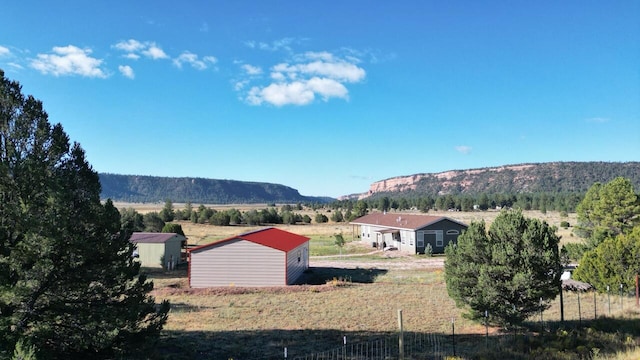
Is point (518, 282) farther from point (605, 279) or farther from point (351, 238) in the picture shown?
point (351, 238)

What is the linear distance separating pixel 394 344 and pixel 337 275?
17.7 meters

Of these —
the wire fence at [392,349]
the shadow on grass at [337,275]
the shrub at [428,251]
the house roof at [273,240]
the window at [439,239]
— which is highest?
the house roof at [273,240]

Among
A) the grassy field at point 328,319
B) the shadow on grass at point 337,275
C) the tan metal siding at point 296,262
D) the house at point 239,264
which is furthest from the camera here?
the shadow on grass at point 337,275

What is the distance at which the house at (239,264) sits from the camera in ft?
94.3

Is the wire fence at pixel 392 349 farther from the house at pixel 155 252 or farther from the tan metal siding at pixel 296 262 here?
the house at pixel 155 252

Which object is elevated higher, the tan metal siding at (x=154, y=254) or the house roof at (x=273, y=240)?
the house roof at (x=273, y=240)

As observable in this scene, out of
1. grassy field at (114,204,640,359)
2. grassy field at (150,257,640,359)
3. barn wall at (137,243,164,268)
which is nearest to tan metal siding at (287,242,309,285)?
grassy field at (114,204,640,359)

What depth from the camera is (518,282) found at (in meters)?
14.8

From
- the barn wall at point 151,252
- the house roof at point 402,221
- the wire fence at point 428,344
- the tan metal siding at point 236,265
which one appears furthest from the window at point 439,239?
the barn wall at point 151,252

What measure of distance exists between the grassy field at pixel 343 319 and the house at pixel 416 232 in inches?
500

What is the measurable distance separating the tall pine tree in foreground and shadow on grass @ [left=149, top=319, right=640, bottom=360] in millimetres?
3482

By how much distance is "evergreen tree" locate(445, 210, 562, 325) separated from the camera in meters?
15.1

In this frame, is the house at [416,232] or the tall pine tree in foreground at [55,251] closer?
the tall pine tree in foreground at [55,251]

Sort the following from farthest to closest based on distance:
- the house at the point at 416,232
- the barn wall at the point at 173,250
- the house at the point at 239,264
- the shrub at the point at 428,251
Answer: the house at the point at 416,232
the shrub at the point at 428,251
the barn wall at the point at 173,250
the house at the point at 239,264
